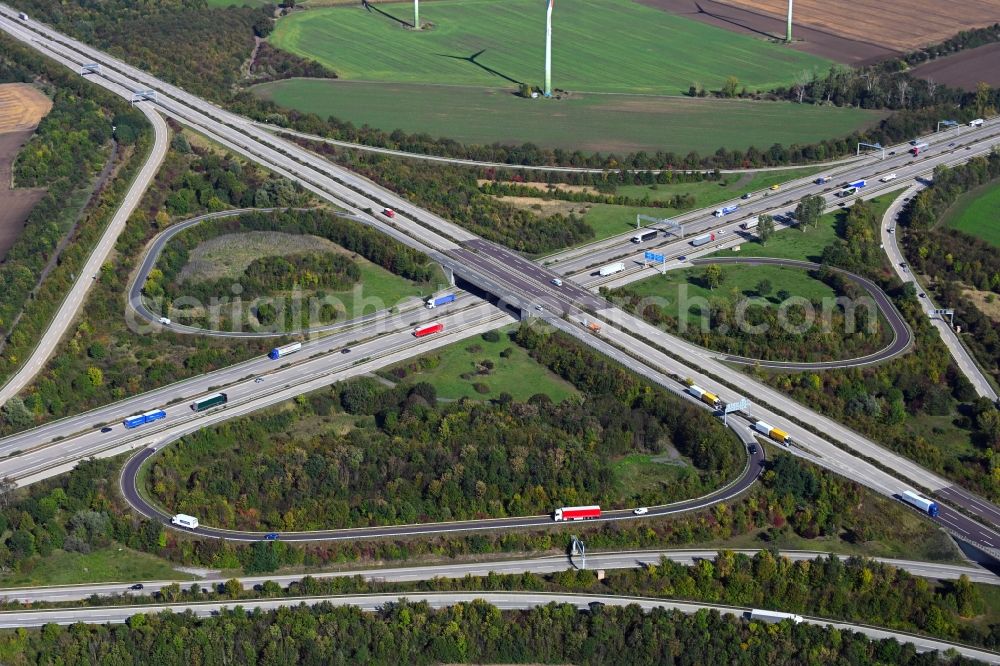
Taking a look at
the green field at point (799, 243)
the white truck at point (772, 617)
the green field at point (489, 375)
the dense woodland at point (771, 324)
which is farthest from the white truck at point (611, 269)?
the white truck at point (772, 617)

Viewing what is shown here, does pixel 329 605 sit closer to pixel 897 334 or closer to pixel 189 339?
pixel 189 339

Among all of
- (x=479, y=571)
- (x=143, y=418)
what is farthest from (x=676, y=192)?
(x=479, y=571)

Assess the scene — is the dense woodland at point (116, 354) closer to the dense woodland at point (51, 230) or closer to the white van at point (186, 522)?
the dense woodland at point (51, 230)

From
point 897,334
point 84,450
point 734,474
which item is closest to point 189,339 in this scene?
point 84,450

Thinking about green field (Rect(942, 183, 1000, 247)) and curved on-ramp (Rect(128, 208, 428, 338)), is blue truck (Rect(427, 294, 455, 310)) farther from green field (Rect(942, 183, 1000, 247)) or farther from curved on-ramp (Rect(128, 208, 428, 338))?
green field (Rect(942, 183, 1000, 247))

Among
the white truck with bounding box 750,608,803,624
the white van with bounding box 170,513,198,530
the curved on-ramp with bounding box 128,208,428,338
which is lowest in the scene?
the white truck with bounding box 750,608,803,624

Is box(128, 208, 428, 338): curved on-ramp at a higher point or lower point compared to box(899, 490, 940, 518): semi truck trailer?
higher

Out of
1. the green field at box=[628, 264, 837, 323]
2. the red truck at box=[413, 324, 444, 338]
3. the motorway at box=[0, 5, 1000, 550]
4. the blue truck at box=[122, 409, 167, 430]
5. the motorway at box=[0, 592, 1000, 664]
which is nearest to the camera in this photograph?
the motorway at box=[0, 592, 1000, 664]

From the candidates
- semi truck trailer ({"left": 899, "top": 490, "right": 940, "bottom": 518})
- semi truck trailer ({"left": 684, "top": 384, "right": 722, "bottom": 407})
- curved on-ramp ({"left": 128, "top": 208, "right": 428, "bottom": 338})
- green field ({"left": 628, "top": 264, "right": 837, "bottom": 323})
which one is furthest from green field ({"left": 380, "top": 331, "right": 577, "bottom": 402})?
semi truck trailer ({"left": 899, "top": 490, "right": 940, "bottom": 518})
